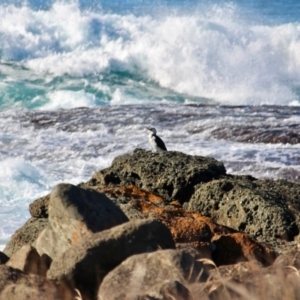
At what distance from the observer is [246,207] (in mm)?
6039

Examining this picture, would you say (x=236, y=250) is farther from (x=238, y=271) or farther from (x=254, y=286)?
(x=254, y=286)

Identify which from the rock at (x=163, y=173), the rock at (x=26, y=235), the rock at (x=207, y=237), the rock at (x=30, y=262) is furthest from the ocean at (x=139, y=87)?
the rock at (x=30, y=262)

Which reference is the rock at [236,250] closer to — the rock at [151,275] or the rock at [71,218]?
the rock at [71,218]

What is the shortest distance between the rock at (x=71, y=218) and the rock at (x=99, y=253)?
51cm

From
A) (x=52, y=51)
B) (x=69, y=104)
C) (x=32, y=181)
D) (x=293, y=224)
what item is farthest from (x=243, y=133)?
(x=52, y=51)

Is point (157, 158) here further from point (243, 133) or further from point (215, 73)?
point (215, 73)

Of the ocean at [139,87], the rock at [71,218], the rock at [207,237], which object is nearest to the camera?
the rock at [71,218]

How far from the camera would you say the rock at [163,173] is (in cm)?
656

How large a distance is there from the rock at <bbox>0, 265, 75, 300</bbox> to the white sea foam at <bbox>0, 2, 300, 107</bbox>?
17.9m

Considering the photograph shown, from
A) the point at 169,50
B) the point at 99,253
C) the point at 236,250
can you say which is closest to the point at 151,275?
the point at 99,253

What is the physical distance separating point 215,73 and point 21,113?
8353mm

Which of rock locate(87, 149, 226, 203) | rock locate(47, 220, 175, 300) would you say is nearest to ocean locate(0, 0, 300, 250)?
rock locate(87, 149, 226, 203)

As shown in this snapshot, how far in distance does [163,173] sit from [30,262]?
2.24m

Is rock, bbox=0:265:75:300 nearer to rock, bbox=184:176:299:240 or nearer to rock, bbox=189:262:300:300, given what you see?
rock, bbox=189:262:300:300
